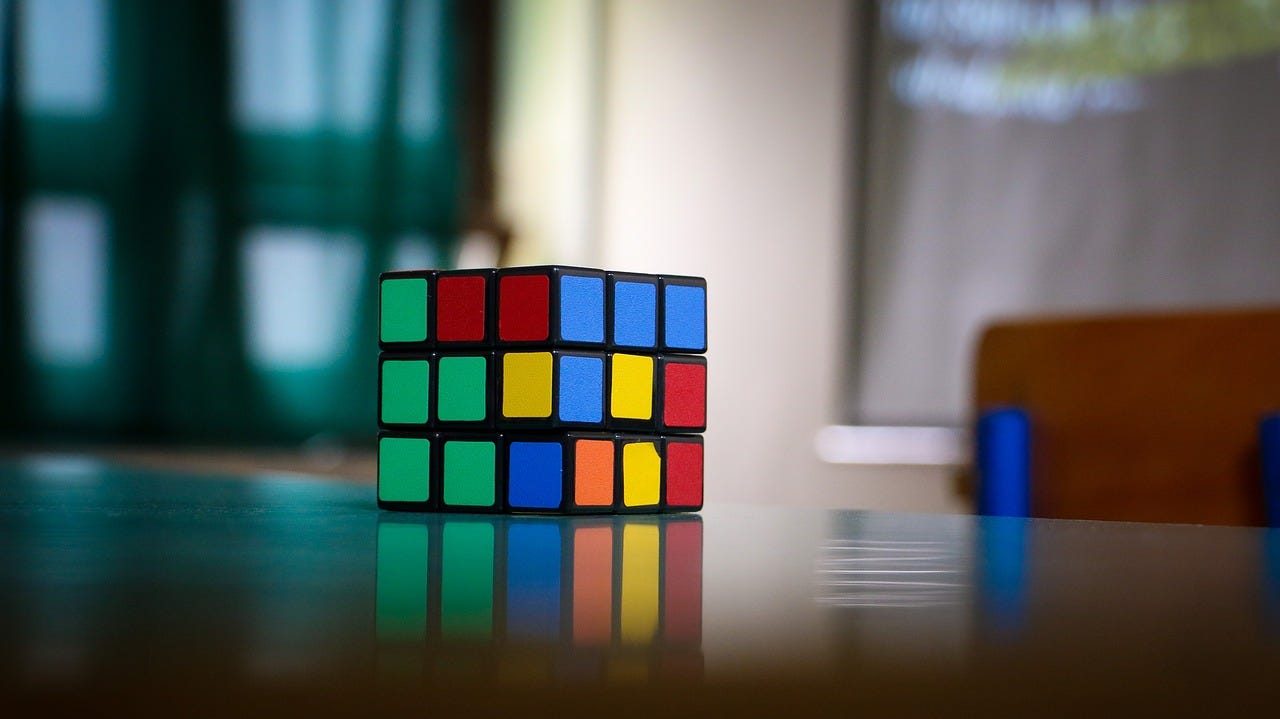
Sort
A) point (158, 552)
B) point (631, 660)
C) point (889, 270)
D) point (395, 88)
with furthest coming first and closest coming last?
point (889, 270) → point (395, 88) → point (158, 552) → point (631, 660)

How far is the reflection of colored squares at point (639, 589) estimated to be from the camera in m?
0.19

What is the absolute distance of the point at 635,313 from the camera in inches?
25.6

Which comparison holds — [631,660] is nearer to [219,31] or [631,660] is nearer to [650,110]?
[219,31]

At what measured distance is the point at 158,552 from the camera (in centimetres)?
34

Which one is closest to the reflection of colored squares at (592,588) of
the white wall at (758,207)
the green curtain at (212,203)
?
the green curtain at (212,203)

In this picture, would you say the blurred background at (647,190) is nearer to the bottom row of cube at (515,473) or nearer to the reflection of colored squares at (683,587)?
the bottom row of cube at (515,473)

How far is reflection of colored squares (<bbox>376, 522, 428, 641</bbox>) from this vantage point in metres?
0.19

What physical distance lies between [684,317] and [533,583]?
41cm

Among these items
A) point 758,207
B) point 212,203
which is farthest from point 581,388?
point 758,207

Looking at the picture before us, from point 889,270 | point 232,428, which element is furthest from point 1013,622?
point 889,270

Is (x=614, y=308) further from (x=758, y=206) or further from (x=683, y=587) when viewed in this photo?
(x=758, y=206)

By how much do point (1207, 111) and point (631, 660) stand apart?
11.0 feet

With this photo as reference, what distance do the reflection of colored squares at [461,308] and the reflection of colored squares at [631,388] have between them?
0.24ft

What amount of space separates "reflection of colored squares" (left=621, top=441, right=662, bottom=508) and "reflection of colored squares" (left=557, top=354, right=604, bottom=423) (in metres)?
0.02
